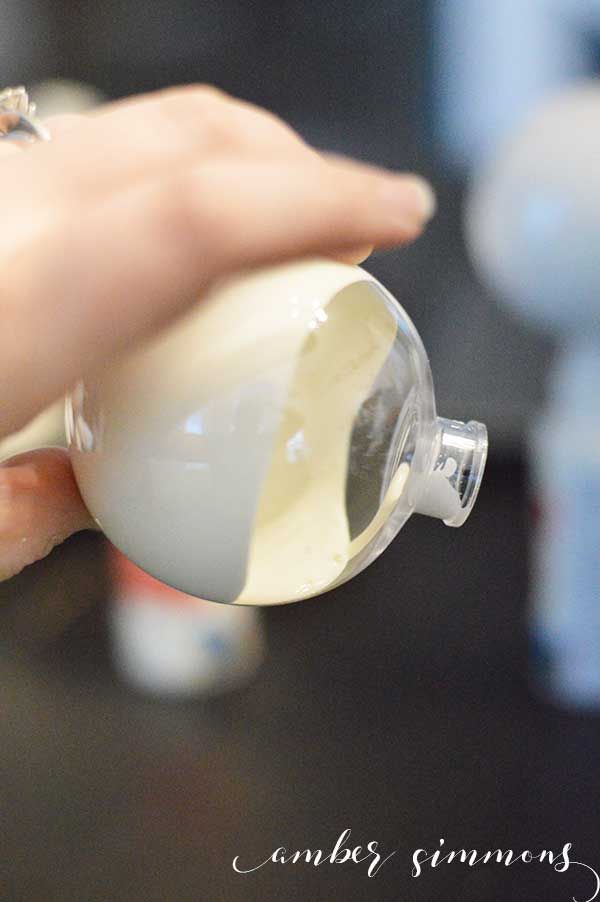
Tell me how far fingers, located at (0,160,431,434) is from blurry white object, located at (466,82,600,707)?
0.57 m

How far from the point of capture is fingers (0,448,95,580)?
33 cm

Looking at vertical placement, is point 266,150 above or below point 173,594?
above

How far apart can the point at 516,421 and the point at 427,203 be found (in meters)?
1.01

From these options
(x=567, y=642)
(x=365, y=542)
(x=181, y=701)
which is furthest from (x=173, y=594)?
(x=365, y=542)

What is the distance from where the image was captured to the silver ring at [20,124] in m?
0.30

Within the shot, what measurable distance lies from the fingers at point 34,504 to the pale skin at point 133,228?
0.08 m

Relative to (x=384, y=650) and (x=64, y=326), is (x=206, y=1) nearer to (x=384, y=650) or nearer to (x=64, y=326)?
(x=384, y=650)

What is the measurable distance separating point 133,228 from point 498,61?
1036 millimetres

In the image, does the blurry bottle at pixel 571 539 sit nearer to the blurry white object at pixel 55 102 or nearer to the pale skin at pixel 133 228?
the blurry white object at pixel 55 102

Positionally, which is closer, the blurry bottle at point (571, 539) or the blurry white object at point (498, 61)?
the blurry bottle at point (571, 539)

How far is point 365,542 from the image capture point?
299 mm

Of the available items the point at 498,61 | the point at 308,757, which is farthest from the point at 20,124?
the point at 498,61

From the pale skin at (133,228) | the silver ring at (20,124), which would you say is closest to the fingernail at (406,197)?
the pale skin at (133,228)

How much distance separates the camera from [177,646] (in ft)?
2.58
